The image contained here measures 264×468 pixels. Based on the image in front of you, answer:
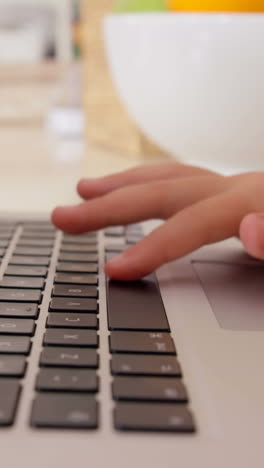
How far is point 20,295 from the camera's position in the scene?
0.96ft

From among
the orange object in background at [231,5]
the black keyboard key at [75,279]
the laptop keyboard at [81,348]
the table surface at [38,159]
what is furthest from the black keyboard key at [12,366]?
the orange object in background at [231,5]

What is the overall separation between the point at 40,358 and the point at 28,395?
0.03 m

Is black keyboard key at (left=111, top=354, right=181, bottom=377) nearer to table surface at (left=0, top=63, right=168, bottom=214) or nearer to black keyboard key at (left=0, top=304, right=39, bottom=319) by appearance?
black keyboard key at (left=0, top=304, right=39, bottom=319)

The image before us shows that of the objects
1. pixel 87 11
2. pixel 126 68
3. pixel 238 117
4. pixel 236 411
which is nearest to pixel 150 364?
pixel 236 411

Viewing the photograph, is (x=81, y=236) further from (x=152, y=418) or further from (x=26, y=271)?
(x=152, y=418)

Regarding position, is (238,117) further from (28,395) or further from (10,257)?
(28,395)

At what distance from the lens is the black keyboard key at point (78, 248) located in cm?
40

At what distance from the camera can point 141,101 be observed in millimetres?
704

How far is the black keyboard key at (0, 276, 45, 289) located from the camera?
→ 0.31m

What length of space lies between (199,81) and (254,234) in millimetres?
361

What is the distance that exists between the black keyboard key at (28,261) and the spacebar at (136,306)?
46mm

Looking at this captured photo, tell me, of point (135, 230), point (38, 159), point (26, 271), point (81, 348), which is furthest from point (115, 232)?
point (38, 159)

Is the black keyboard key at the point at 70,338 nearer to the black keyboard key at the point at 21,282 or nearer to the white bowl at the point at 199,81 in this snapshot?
the black keyboard key at the point at 21,282

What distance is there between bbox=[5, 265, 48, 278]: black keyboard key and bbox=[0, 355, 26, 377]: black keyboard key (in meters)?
0.11
